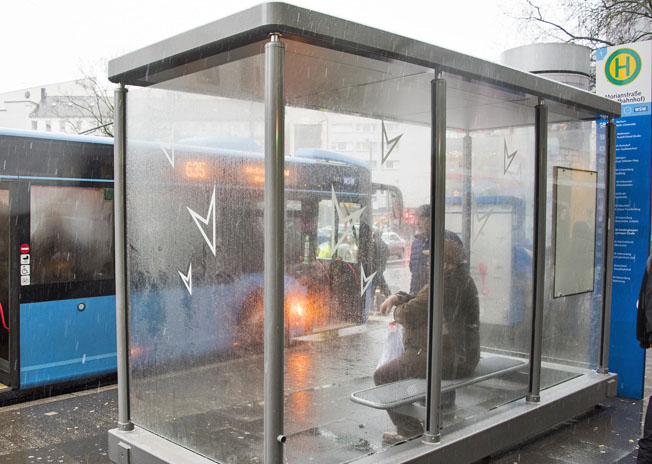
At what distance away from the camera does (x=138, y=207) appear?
435 cm

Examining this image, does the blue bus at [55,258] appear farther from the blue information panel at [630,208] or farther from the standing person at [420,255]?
the blue information panel at [630,208]

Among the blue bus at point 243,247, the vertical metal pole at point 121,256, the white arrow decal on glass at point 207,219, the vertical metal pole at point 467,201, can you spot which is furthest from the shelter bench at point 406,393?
the vertical metal pole at point 121,256

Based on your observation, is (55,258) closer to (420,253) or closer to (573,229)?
(420,253)

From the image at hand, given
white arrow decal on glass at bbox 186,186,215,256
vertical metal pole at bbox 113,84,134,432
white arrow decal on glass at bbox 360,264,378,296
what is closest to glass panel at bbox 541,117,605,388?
white arrow decal on glass at bbox 360,264,378,296

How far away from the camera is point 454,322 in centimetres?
469

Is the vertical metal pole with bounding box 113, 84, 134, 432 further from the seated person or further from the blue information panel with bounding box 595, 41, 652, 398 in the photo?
the blue information panel with bounding box 595, 41, 652, 398

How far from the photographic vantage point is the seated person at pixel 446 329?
14.6 feet

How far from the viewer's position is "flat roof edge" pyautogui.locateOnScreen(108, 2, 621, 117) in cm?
314

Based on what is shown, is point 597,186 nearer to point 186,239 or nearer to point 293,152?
point 293,152

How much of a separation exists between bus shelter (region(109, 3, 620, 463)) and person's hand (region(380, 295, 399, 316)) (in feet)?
0.04

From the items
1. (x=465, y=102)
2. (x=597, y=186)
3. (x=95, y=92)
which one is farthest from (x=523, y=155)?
(x=95, y=92)

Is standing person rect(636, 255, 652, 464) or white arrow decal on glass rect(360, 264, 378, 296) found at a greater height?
white arrow decal on glass rect(360, 264, 378, 296)

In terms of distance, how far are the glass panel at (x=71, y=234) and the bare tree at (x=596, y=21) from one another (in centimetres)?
1308

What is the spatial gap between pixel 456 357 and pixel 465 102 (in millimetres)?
2024
